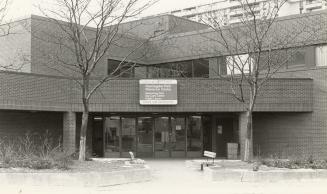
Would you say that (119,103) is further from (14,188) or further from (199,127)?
(14,188)

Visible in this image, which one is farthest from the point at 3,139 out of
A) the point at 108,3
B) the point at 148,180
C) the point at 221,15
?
the point at 221,15

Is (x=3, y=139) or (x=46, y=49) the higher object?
(x=46, y=49)

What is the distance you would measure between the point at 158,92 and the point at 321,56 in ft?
25.8

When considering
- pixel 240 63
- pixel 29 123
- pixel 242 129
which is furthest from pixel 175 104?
pixel 29 123

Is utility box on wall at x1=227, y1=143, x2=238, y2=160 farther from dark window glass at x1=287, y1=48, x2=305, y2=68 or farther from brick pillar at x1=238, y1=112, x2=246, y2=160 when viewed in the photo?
dark window glass at x1=287, y1=48, x2=305, y2=68

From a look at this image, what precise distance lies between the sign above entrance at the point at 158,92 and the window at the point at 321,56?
6849 mm

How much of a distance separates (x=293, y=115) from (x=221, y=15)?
607cm

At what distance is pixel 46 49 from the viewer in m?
Answer: 25.9

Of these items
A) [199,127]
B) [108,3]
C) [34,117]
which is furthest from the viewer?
[199,127]

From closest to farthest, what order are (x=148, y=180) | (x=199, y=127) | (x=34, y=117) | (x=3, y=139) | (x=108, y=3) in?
(x=148, y=180) → (x=108, y=3) → (x=3, y=139) → (x=34, y=117) → (x=199, y=127)

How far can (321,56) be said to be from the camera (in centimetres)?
2486

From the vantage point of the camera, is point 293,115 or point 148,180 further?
point 293,115

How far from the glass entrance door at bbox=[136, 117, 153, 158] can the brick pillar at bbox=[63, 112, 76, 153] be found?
4520mm

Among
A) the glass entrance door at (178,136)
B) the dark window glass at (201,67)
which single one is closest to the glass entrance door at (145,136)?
the glass entrance door at (178,136)
